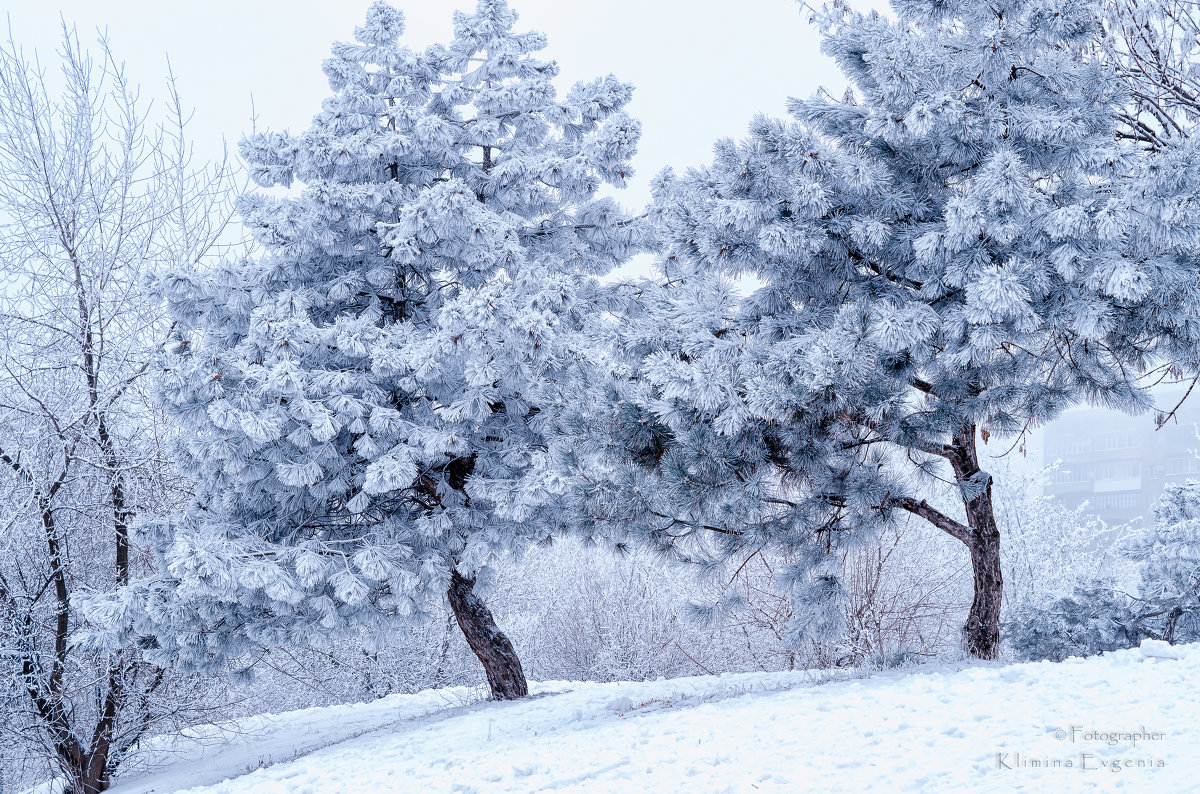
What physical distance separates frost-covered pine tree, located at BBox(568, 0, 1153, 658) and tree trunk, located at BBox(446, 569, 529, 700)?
2.99m

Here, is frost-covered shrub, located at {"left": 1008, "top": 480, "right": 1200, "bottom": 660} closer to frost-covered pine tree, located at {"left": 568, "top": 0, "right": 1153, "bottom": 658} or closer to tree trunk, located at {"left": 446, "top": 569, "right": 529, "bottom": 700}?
frost-covered pine tree, located at {"left": 568, "top": 0, "right": 1153, "bottom": 658}

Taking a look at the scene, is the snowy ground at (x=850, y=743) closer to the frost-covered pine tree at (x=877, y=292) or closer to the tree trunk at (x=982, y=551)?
the tree trunk at (x=982, y=551)

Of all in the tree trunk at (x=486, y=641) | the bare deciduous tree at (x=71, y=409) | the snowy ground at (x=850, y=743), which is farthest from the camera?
the tree trunk at (x=486, y=641)

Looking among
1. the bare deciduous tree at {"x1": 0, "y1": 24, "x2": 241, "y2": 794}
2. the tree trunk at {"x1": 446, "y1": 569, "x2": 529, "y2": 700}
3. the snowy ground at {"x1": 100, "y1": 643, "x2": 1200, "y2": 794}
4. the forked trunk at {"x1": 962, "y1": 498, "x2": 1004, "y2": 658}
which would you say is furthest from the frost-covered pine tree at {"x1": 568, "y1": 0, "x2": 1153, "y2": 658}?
the bare deciduous tree at {"x1": 0, "y1": 24, "x2": 241, "y2": 794}

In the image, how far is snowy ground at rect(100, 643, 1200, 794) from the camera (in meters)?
3.73

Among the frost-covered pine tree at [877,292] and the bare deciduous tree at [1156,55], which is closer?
the frost-covered pine tree at [877,292]

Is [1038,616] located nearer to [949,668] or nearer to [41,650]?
[949,668]

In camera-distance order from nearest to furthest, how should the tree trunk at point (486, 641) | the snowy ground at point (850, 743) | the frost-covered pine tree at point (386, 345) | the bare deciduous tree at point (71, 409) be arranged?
the snowy ground at point (850, 743), the frost-covered pine tree at point (386, 345), the bare deciduous tree at point (71, 409), the tree trunk at point (486, 641)

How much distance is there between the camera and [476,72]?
8273 millimetres

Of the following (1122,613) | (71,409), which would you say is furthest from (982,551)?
(71,409)

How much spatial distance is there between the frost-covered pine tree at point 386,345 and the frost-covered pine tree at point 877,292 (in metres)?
1.36

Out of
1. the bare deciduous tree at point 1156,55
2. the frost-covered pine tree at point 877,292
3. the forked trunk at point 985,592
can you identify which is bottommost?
the forked trunk at point 985,592

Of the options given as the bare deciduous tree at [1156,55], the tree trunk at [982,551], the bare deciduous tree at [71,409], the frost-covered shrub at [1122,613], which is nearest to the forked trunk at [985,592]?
the tree trunk at [982,551]

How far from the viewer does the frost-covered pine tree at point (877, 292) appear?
16.2 ft
